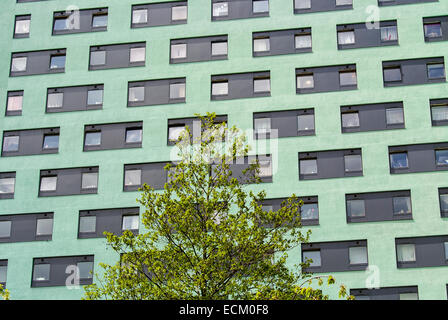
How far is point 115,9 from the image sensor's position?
46.5 meters

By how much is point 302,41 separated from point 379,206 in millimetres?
12545

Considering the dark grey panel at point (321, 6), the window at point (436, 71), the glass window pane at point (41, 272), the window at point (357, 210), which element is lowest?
the glass window pane at point (41, 272)

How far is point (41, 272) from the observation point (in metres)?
41.3

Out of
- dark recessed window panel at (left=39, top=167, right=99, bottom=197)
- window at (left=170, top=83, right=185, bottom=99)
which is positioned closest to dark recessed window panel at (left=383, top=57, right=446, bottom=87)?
window at (left=170, top=83, right=185, bottom=99)

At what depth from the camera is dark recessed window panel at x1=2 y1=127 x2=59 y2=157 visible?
44250mm

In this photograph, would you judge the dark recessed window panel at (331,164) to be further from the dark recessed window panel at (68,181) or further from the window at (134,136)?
the dark recessed window panel at (68,181)

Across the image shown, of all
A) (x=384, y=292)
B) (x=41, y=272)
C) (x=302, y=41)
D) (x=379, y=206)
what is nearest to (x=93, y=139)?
(x=41, y=272)

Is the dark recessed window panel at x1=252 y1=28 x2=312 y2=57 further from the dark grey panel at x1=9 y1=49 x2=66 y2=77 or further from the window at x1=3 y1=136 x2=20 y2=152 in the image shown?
the window at x1=3 y1=136 x2=20 y2=152

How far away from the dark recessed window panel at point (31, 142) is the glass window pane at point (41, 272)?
312 inches

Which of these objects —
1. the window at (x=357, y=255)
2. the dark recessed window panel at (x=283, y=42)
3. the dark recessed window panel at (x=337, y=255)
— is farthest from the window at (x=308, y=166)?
the dark recessed window panel at (x=283, y=42)

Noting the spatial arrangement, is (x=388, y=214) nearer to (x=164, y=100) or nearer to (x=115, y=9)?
(x=164, y=100)

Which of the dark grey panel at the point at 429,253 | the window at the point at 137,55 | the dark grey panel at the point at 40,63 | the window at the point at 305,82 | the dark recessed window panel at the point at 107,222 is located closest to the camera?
the dark grey panel at the point at 429,253

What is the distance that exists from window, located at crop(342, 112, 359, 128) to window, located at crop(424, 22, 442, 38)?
7416 millimetres

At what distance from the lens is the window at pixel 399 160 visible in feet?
131
